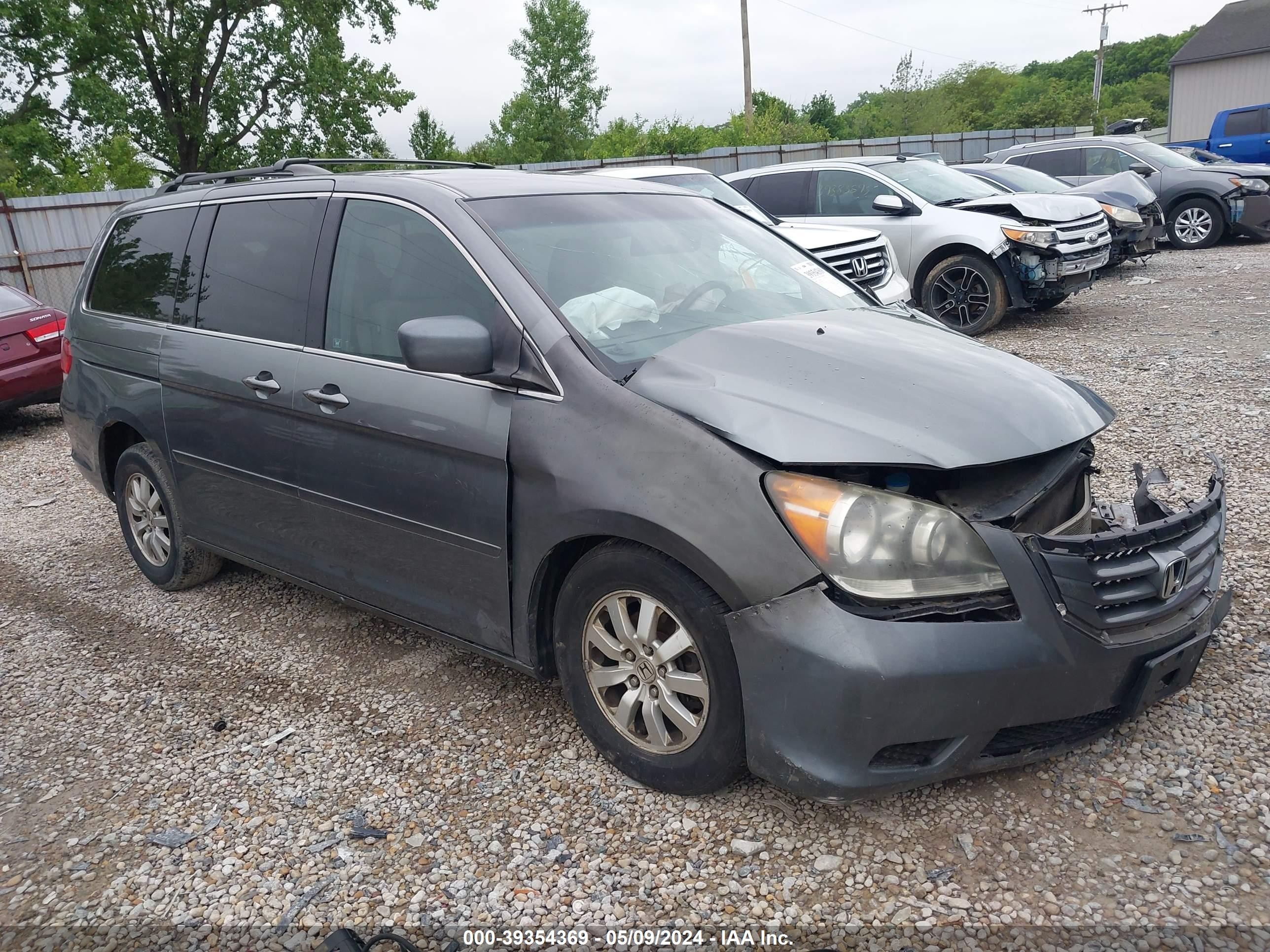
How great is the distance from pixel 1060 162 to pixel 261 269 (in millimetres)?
15770

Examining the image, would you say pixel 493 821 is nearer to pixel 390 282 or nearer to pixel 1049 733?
pixel 1049 733

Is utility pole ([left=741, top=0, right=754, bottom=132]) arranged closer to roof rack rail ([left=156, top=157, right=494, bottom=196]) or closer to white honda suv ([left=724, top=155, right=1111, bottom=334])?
white honda suv ([left=724, top=155, right=1111, bottom=334])

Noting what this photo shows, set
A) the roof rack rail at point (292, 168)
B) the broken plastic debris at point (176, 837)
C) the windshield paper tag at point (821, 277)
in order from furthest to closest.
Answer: the roof rack rail at point (292, 168)
the windshield paper tag at point (821, 277)
the broken plastic debris at point (176, 837)

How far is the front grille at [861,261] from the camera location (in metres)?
8.56

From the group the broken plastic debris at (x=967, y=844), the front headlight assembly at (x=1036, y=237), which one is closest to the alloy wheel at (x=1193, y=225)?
the front headlight assembly at (x=1036, y=237)

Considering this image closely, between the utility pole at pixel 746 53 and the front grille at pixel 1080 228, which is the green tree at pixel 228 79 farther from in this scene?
the front grille at pixel 1080 228

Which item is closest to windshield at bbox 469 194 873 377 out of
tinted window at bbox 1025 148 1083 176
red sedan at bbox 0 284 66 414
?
red sedan at bbox 0 284 66 414

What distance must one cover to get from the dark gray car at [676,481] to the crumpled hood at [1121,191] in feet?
34.8

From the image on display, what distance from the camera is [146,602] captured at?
473 cm

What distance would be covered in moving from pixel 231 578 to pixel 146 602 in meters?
0.40

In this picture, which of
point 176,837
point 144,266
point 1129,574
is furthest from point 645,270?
point 144,266

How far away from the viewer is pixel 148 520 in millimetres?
4770

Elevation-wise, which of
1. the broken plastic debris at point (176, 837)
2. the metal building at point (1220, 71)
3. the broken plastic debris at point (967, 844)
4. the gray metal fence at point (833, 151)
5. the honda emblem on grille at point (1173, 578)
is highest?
the metal building at point (1220, 71)

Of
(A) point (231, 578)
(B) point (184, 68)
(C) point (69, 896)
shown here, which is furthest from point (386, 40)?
(C) point (69, 896)
